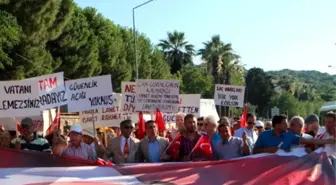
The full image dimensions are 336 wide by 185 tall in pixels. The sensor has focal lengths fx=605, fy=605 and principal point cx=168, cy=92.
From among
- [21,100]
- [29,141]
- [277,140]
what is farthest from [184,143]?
[21,100]

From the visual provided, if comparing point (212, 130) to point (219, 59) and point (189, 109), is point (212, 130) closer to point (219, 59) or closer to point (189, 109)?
point (189, 109)

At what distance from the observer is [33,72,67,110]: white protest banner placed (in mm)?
10383

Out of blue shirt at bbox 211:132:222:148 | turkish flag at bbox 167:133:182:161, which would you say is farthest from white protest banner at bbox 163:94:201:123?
turkish flag at bbox 167:133:182:161

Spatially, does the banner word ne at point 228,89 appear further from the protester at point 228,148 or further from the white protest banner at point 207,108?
the white protest banner at point 207,108

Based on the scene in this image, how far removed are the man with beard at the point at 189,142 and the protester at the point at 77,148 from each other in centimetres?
117

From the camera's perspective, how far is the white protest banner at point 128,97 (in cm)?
1321

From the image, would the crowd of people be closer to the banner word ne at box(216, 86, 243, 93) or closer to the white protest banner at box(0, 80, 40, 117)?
the white protest banner at box(0, 80, 40, 117)

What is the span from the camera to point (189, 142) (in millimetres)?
7988

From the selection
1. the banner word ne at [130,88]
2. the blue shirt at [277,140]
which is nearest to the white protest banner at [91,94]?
the banner word ne at [130,88]

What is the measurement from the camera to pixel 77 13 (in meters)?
42.1

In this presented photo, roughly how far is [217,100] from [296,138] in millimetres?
7874

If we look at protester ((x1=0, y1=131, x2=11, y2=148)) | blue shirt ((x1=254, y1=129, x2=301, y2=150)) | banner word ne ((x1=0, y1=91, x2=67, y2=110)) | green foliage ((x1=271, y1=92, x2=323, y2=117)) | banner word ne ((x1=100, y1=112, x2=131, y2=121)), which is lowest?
blue shirt ((x1=254, y1=129, x2=301, y2=150))

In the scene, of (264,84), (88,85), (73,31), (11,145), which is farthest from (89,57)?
(264,84)

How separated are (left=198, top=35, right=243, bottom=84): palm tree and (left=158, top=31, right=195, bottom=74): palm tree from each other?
2.07 m
